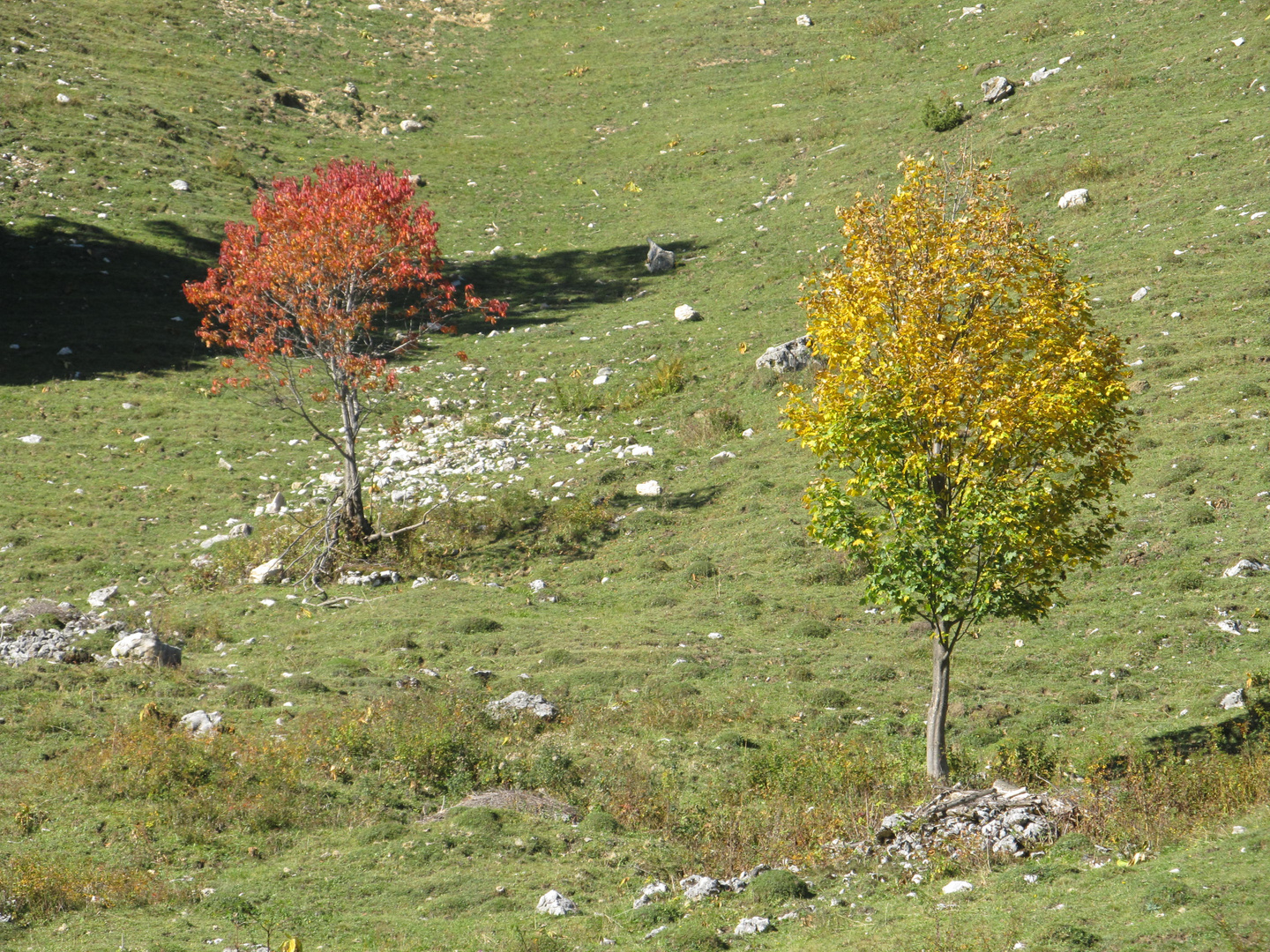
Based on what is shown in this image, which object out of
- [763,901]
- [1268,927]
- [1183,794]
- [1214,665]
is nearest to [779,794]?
[763,901]

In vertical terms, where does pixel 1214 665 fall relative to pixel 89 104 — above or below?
below

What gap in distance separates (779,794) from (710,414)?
1597cm

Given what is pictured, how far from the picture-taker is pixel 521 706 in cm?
1585

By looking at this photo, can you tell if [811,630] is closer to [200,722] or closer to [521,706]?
[521,706]

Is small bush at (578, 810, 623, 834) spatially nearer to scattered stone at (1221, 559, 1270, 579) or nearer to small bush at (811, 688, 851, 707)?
small bush at (811, 688, 851, 707)

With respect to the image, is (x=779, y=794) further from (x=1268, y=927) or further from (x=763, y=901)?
(x=1268, y=927)

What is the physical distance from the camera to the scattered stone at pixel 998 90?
3959cm

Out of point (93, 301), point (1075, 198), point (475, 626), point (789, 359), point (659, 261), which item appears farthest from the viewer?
point (659, 261)

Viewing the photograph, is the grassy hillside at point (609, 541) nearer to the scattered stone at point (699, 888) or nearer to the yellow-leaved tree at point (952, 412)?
the scattered stone at point (699, 888)

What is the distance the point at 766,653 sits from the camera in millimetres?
17984

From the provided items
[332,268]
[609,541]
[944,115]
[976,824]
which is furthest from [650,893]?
[944,115]

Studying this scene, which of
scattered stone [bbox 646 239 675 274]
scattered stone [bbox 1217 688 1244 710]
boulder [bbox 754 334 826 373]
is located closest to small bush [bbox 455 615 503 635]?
boulder [bbox 754 334 826 373]

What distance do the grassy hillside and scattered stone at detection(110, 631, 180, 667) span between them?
0.38 meters

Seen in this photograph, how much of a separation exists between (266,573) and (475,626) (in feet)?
19.8
